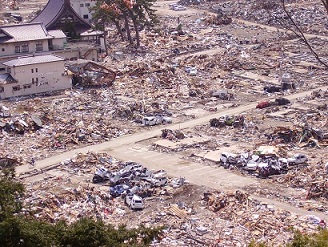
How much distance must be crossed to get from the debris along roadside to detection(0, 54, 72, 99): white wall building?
1159cm

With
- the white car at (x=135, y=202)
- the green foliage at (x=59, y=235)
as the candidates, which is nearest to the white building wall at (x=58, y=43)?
the white car at (x=135, y=202)

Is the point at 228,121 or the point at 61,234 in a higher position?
the point at 61,234

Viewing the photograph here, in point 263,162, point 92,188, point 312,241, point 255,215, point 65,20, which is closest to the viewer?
point 312,241

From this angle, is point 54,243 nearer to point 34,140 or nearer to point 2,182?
point 2,182

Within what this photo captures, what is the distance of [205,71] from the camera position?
37750 millimetres

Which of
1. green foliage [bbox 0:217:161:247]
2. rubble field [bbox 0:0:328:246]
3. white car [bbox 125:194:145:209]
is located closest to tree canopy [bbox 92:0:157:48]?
rubble field [bbox 0:0:328:246]

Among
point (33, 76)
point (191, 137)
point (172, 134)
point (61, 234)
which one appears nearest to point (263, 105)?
point (191, 137)

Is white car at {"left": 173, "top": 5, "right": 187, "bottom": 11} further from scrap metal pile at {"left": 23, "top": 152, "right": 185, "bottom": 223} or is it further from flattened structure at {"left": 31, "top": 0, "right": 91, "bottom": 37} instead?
scrap metal pile at {"left": 23, "top": 152, "right": 185, "bottom": 223}

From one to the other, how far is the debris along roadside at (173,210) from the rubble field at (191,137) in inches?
1.6

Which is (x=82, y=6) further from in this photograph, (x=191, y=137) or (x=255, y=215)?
(x=255, y=215)

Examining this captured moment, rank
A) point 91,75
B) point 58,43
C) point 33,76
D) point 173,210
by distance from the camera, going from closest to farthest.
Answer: point 173,210 < point 33,76 < point 91,75 < point 58,43

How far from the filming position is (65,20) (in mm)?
42906

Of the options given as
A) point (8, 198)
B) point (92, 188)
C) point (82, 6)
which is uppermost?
point (8, 198)

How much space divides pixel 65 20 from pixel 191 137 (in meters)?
19.1
